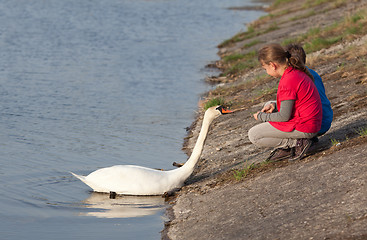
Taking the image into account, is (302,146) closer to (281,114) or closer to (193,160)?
(281,114)

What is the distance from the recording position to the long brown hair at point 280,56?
24.7ft

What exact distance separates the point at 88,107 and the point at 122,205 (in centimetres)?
720

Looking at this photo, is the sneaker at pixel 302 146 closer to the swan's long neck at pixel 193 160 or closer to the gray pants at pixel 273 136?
the gray pants at pixel 273 136

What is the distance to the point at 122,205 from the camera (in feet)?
27.0

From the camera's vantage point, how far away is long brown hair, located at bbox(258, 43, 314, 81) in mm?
7539

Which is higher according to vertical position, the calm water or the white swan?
the calm water

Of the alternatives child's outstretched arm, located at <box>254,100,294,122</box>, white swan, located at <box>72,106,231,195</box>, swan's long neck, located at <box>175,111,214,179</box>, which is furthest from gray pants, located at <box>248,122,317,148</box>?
swan's long neck, located at <box>175,111,214,179</box>

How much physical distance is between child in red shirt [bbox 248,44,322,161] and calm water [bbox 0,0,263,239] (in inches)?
70.5

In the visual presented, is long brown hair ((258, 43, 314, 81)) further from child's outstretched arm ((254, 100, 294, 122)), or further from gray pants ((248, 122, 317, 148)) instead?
gray pants ((248, 122, 317, 148))

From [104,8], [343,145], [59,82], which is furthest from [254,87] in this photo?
[104,8]

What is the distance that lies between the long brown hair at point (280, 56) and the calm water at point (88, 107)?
235 centimetres

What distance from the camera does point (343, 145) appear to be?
7.98m

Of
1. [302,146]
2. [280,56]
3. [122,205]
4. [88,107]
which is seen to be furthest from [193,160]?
[88,107]

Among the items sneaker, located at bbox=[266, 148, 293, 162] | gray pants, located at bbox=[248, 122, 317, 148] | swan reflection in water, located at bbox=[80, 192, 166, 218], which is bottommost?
swan reflection in water, located at bbox=[80, 192, 166, 218]
